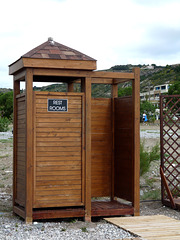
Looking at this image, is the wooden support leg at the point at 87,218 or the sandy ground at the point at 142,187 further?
the sandy ground at the point at 142,187

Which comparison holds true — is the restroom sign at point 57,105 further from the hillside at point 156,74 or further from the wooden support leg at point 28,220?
the hillside at point 156,74

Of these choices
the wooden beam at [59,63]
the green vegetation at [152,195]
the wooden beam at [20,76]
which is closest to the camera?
the wooden beam at [59,63]

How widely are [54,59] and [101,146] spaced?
1.85 meters

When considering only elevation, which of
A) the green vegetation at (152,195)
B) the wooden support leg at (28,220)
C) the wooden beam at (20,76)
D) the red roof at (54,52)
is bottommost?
the green vegetation at (152,195)

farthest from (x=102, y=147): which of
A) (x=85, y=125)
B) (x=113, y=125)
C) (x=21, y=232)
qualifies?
(x=21, y=232)

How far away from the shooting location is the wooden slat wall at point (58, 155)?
5.72m

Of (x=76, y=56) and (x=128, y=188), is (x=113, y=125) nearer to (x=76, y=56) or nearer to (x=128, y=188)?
(x=128, y=188)

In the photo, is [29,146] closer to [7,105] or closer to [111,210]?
[111,210]

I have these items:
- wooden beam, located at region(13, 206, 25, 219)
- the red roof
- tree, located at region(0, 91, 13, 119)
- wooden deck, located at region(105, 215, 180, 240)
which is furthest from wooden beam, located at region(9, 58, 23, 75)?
Answer: tree, located at region(0, 91, 13, 119)

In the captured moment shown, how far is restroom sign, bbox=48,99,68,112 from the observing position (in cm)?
578

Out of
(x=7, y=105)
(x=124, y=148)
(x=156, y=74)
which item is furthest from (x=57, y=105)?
(x=156, y=74)

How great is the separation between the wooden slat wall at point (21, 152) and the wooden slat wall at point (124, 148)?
1672mm

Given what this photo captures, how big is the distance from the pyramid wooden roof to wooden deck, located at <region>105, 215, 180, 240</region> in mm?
2252

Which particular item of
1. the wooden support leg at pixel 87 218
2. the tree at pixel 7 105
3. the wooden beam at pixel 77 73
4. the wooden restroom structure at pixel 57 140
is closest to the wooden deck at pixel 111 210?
the wooden restroom structure at pixel 57 140
